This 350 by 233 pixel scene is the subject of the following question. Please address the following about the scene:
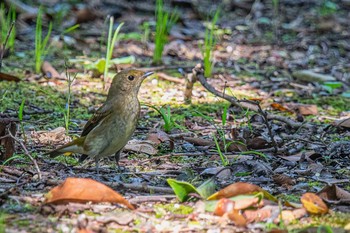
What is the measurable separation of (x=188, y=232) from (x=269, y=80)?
5227 millimetres

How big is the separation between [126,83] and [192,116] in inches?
67.0

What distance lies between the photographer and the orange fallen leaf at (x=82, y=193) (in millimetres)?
3570

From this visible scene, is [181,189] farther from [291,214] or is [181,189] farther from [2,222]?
[2,222]

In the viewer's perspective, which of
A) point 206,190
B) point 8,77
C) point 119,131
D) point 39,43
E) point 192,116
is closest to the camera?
point 206,190

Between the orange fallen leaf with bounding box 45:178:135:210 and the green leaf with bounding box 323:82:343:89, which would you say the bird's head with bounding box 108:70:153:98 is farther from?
the green leaf with bounding box 323:82:343:89

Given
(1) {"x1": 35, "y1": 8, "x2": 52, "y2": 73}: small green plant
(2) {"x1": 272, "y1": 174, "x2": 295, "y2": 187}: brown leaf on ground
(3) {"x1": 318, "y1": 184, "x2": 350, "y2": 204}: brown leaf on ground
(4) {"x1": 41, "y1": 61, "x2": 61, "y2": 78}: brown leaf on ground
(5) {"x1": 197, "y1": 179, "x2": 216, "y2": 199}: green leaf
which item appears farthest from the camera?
(4) {"x1": 41, "y1": 61, "x2": 61, "y2": 78}: brown leaf on ground

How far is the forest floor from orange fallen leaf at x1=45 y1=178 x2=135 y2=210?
0.14 feet

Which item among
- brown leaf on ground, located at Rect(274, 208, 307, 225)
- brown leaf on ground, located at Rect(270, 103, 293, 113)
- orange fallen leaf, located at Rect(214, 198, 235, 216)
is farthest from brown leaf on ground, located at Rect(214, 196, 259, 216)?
brown leaf on ground, located at Rect(270, 103, 293, 113)

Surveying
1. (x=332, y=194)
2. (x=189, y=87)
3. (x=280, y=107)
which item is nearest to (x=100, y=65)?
(x=189, y=87)

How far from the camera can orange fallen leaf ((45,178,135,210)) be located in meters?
3.57

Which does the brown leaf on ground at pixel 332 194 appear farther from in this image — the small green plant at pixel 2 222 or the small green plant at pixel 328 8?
the small green plant at pixel 328 8

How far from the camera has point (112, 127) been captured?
190 inches

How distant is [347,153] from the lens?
17.2ft

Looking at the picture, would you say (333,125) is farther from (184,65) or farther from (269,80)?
(184,65)
